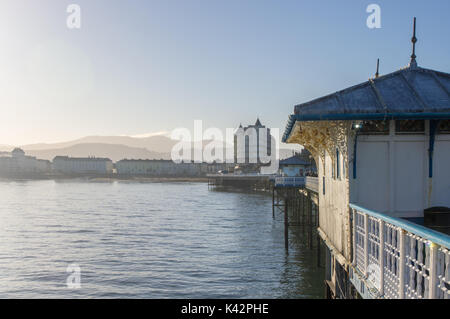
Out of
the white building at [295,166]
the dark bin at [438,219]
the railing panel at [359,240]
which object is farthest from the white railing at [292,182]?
the railing panel at [359,240]

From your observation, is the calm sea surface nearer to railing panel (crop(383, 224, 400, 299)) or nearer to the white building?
railing panel (crop(383, 224, 400, 299))

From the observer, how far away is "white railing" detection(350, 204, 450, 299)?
4301 millimetres

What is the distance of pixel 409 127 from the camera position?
32.1ft

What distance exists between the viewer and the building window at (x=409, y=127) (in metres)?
9.77

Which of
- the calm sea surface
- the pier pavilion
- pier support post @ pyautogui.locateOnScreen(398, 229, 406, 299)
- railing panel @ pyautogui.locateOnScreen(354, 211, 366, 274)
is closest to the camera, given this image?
pier support post @ pyautogui.locateOnScreen(398, 229, 406, 299)

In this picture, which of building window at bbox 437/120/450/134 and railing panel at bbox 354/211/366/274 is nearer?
railing panel at bbox 354/211/366/274

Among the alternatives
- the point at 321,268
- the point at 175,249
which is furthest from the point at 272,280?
the point at 175,249

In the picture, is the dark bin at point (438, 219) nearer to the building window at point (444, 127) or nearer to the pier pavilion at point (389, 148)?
the pier pavilion at point (389, 148)

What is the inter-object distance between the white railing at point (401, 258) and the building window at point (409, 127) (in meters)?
2.41

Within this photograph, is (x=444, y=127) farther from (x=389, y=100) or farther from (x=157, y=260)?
(x=157, y=260)

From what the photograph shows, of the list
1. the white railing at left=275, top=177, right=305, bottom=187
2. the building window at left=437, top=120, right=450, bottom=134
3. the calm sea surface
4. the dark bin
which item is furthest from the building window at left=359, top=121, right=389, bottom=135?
the white railing at left=275, top=177, right=305, bottom=187

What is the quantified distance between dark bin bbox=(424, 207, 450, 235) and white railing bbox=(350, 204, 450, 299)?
1.90 m

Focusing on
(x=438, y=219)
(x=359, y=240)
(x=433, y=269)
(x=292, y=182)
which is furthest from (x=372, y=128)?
Answer: (x=292, y=182)
